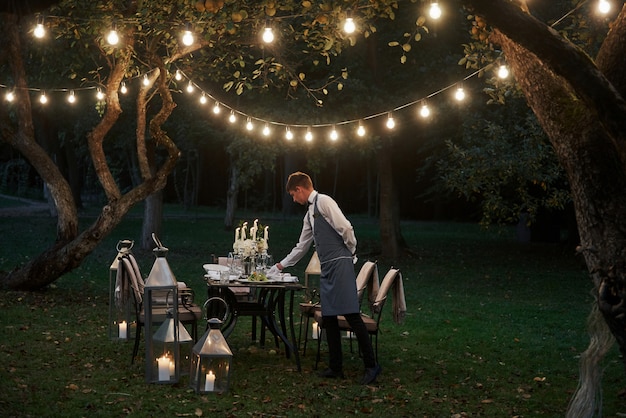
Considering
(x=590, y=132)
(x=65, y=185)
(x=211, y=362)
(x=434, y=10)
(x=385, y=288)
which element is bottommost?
(x=211, y=362)

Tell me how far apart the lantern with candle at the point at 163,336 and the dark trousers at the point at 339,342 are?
1273 mm

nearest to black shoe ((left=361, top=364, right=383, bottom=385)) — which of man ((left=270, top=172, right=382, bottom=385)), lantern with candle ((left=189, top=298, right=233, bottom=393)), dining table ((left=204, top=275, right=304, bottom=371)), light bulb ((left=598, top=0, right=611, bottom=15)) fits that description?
man ((left=270, top=172, right=382, bottom=385))

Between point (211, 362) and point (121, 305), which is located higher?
point (121, 305)

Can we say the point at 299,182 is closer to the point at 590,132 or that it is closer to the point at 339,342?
→ the point at 339,342

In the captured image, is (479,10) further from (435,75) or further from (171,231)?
(171,231)

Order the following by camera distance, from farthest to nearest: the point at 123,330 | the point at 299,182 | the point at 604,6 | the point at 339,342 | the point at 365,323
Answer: the point at 123,330
the point at 365,323
the point at 299,182
the point at 339,342
the point at 604,6

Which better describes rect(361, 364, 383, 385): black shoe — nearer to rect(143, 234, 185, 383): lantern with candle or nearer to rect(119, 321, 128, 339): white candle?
rect(143, 234, 185, 383): lantern with candle

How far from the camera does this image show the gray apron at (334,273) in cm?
740

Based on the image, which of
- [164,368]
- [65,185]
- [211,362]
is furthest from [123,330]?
[65,185]

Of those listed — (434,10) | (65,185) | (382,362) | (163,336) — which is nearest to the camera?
(434,10)

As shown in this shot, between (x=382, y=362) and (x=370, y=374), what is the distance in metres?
0.95

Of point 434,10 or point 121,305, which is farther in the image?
point 121,305

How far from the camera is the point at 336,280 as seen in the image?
741 centimetres

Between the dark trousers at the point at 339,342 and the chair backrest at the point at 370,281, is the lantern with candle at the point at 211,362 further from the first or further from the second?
the chair backrest at the point at 370,281
